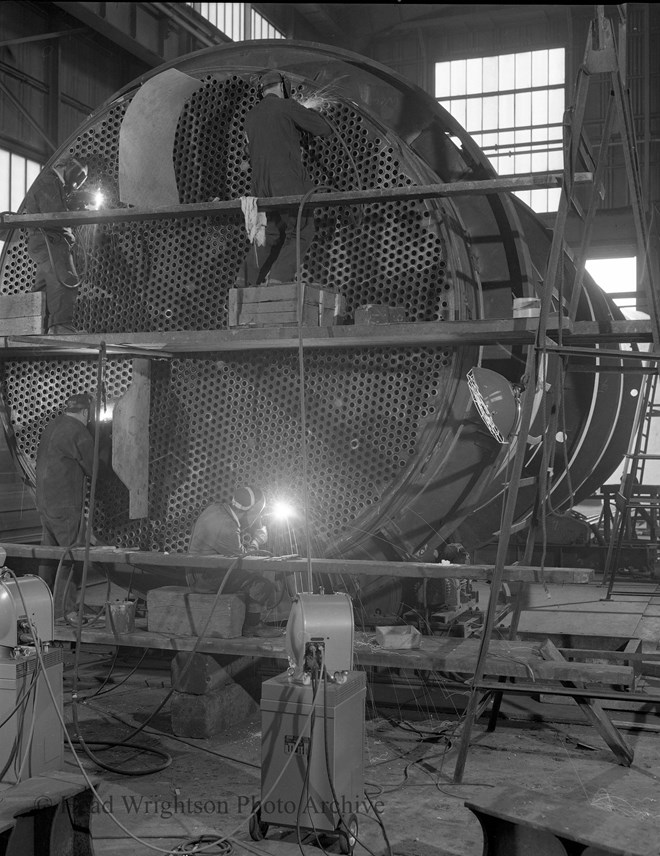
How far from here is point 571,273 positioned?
6316 millimetres

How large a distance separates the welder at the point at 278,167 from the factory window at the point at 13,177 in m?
7.48

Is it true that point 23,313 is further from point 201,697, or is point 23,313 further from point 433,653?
point 433,653

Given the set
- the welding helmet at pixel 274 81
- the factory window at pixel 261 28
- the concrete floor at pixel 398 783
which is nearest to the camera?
the concrete floor at pixel 398 783

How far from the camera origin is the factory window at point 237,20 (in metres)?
14.2

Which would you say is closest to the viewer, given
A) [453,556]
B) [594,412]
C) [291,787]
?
[291,787]

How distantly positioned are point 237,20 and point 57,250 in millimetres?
11364

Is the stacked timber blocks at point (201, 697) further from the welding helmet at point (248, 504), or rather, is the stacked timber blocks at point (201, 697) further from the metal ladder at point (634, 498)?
the metal ladder at point (634, 498)

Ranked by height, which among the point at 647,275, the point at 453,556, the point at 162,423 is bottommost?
the point at 453,556

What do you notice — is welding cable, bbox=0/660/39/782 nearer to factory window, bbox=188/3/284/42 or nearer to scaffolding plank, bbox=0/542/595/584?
scaffolding plank, bbox=0/542/595/584

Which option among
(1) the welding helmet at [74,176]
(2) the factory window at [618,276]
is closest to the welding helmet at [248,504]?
(1) the welding helmet at [74,176]

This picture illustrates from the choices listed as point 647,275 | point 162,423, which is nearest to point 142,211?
point 162,423

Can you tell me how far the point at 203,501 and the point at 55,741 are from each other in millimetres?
1443

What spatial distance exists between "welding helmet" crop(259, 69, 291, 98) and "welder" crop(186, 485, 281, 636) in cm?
184

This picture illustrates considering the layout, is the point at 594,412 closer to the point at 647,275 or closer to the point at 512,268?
the point at 512,268
